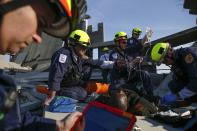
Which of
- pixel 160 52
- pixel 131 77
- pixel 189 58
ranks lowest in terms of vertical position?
pixel 131 77

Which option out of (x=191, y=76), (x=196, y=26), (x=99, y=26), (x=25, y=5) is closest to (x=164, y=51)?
(x=191, y=76)

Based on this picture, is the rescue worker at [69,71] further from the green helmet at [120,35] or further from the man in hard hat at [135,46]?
the man in hard hat at [135,46]

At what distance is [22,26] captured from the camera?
1.24m

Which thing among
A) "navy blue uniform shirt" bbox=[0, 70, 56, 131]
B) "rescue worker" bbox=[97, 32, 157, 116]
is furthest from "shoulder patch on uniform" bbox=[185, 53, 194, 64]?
"navy blue uniform shirt" bbox=[0, 70, 56, 131]

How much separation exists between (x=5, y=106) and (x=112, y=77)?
234 inches

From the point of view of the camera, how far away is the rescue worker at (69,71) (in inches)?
186

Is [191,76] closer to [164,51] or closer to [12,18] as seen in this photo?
[164,51]

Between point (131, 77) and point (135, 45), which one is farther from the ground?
point (135, 45)

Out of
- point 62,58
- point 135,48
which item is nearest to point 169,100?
point 62,58

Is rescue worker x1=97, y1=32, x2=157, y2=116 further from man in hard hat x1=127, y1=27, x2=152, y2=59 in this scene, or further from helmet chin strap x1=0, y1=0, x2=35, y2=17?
Result: helmet chin strap x1=0, y1=0, x2=35, y2=17

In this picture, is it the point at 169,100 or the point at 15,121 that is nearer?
the point at 15,121

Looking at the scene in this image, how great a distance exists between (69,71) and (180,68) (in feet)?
5.66

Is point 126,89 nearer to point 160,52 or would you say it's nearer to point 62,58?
point 160,52

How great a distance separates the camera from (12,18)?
3.91 ft
